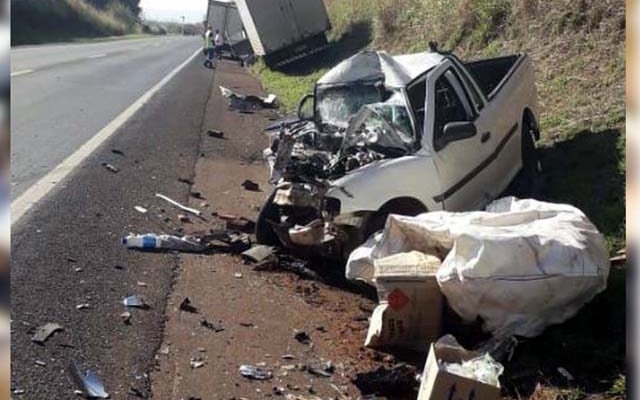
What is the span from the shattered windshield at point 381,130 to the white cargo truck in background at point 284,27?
18.9 m

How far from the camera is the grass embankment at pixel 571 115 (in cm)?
470

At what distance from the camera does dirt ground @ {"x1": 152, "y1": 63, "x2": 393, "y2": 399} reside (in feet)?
15.2

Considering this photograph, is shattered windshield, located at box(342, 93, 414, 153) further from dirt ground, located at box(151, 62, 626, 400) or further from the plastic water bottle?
the plastic water bottle

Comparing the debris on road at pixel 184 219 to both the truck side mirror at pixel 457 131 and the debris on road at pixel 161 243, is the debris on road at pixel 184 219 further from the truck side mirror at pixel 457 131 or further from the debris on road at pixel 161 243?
the truck side mirror at pixel 457 131

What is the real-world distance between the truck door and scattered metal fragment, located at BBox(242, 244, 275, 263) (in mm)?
1431

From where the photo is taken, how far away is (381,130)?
23.5 ft

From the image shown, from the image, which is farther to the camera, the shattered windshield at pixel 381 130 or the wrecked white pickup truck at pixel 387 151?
the shattered windshield at pixel 381 130

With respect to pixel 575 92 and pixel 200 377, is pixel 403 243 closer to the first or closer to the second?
pixel 200 377

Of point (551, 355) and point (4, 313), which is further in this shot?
point (551, 355)

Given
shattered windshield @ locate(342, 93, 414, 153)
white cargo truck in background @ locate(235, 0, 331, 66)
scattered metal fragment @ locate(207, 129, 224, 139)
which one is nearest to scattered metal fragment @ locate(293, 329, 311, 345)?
shattered windshield @ locate(342, 93, 414, 153)

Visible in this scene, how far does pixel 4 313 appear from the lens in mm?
1669

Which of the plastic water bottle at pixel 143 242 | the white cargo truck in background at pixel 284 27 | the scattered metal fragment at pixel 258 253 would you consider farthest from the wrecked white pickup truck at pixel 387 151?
the white cargo truck in background at pixel 284 27

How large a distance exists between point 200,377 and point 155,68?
25.1 meters

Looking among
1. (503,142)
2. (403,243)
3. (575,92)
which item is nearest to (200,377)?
(403,243)
